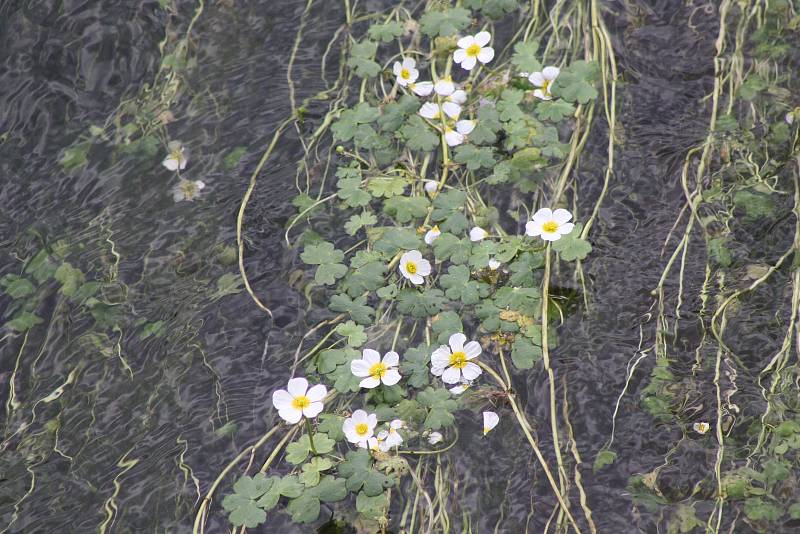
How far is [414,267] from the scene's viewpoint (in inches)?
75.6

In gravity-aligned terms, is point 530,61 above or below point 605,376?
above

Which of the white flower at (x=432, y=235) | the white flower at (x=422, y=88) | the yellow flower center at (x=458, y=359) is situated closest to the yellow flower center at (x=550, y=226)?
the white flower at (x=432, y=235)

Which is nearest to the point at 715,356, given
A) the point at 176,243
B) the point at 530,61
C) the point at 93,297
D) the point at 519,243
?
the point at 519,243

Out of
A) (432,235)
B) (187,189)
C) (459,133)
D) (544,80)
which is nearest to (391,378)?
(432,235)

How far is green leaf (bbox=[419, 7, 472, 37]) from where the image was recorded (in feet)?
7.76

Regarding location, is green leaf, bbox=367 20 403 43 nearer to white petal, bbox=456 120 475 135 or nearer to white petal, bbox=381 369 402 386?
white petal, bbox=456 120 475 135

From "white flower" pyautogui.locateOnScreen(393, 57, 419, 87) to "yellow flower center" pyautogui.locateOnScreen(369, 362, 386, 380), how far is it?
903 mm

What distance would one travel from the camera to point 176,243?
2182mm

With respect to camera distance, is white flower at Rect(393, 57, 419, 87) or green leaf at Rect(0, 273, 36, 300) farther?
white flower at Rect(393, 57, 419, 87)

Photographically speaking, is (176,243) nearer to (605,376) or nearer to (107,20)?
(107,20)

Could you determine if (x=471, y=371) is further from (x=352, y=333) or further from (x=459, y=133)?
(x=459, y=133)

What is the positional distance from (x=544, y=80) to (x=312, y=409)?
112 cm

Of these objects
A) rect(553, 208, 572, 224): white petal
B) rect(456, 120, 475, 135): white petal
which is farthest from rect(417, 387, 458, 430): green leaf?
rect(456, 120, 475, 135): white petal

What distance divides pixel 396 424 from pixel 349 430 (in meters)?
0.10
